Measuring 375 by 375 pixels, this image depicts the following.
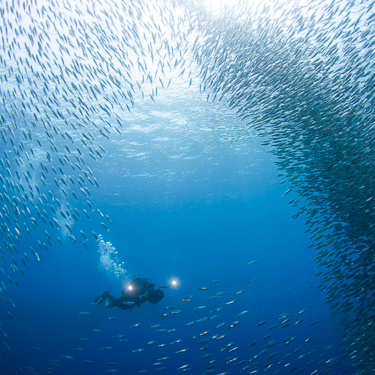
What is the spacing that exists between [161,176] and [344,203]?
70.0 ft


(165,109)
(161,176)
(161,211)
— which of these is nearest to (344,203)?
(165,109)

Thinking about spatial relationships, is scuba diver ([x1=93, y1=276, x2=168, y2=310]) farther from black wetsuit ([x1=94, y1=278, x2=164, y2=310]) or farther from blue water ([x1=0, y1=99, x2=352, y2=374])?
blue water ([x1=0, y1=99, x2=352, y2=374])

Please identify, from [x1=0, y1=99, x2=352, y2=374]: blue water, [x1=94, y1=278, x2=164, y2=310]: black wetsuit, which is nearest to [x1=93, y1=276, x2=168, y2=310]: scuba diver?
[x1=94, y1=278, x2=164, y2=310]: black wetsuit

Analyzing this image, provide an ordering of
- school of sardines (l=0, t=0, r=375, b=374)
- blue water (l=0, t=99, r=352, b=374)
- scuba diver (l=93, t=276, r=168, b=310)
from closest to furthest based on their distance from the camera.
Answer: school of sardines (l=0, t=0, r=375, b=374) < scuba diver (l=93, t=276, r=168, b=310) < blue water (l=0, t=99, r=352, b=374)

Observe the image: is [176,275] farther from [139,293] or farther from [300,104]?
[300,104]

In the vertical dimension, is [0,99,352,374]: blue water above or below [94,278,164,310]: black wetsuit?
above

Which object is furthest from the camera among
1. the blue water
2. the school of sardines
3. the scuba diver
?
→ the blue water

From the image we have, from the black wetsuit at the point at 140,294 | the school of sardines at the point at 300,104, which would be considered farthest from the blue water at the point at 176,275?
the school of sardines at the point at 300,104

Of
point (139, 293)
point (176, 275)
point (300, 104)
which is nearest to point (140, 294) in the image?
point (139, 293)

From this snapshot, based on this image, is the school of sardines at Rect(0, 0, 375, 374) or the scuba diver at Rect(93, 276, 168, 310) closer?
the school of sardines at Rect(0, 0, 375, 374)

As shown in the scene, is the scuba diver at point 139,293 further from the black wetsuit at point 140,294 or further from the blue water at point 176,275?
the blue water at point 176,275

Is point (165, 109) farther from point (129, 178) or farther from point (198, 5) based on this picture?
point (129, 178)

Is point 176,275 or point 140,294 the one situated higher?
point 176,275

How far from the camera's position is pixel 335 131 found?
738cm
